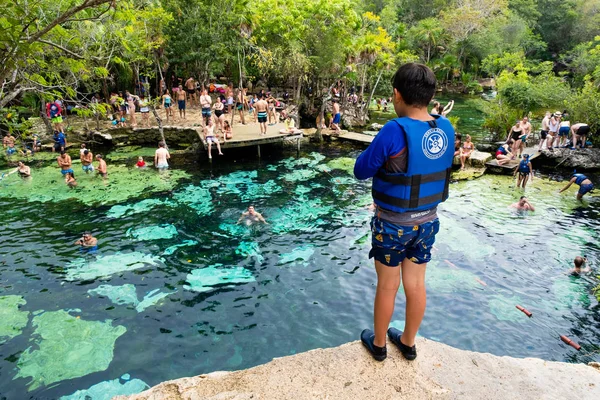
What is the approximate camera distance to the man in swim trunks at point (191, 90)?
24.3 metres

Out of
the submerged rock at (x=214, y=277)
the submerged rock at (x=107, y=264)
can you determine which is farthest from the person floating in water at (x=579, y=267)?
the submerged rock at (x=107, y=264)

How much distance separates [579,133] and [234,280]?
692 inches

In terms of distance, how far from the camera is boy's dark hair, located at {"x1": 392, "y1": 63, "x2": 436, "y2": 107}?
2.83 meters

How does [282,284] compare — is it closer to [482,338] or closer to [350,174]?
[482,338]

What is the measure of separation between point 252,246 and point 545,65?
31.5 metres

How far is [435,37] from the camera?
133ft

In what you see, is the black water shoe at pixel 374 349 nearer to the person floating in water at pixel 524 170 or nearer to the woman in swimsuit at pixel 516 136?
the person floating in water at pixel 524 170

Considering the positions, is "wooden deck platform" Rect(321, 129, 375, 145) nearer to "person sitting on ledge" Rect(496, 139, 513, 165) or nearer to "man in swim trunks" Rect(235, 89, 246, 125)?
"man in swim trunks" Rect(235, 89, 246, 125)

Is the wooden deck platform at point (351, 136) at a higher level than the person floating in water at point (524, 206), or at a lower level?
higher

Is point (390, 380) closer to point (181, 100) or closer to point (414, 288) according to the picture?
point (414, 288)

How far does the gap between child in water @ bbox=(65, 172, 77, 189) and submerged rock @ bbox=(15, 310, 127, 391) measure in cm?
847

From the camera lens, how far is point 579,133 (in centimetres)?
1809

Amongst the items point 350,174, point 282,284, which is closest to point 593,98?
point 350,174

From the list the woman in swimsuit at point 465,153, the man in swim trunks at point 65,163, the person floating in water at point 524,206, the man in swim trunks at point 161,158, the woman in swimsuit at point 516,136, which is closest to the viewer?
the person floating in water at point 524,206
